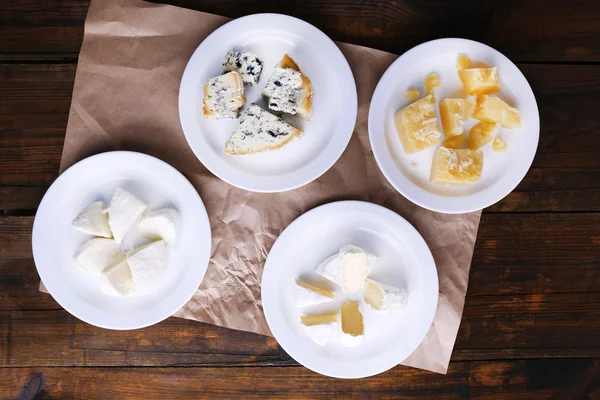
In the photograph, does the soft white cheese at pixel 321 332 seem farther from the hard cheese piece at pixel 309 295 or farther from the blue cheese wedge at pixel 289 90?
the blue cheese wedge at pixel 289 90

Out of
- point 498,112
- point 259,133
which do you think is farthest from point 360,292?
point 498,112

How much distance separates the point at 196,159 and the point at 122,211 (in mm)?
317

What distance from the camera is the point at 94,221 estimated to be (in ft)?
5.79

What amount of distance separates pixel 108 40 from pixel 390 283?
134 centimetres

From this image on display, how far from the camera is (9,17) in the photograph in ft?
6.25

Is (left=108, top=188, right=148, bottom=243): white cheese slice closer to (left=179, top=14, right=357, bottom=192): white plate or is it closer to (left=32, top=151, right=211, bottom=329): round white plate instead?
(left=32, top=151, right=211, bottom=329): round white plate

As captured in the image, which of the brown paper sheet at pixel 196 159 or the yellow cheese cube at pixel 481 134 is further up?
the yellow cheese cube at pixel 481 134

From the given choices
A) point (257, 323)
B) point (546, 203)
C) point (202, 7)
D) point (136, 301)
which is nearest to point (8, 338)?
point (136, 301)

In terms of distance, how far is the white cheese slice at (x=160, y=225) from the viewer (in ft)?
5.74

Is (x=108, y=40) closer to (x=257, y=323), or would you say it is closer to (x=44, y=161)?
(x=44, y=161)

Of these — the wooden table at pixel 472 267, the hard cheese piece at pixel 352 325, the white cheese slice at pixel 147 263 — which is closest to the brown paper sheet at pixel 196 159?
the wooden table at pixel 472 267

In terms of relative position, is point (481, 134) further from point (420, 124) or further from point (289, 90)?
point (289, 90)

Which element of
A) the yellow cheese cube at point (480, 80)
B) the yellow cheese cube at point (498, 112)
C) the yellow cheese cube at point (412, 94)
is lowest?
the yellow cheese cube at point (412, 94)

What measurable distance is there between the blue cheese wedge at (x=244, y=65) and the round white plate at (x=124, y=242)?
1.32ft
